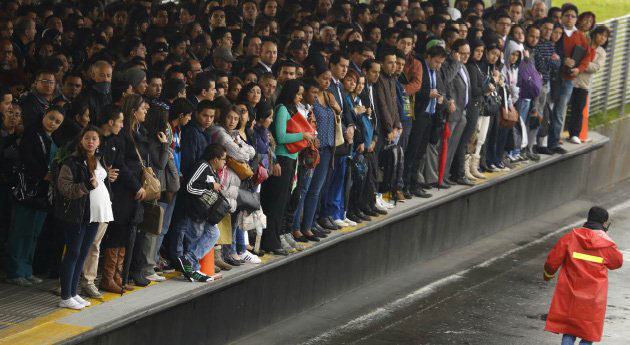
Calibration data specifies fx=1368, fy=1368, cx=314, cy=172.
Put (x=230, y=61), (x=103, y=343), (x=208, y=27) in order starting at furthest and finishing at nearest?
(x=208, y=27) < (x=230, y=61) < (x=103, y=343)

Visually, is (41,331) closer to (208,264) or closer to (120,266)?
(120,266)

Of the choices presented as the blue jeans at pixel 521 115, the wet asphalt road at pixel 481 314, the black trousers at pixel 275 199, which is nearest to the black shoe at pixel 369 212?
the wet asphalt road at pixel 481 314

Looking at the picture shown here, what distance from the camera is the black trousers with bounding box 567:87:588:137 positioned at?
2212 centimetres

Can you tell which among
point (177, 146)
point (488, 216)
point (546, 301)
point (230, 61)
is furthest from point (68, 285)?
point (488, 216)

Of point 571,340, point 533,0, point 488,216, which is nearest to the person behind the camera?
point 571,340

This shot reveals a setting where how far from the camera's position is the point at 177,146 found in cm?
1340

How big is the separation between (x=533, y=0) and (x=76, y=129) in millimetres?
13553

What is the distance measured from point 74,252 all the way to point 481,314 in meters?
5.48

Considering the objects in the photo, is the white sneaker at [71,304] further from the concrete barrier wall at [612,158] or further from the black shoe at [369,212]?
the concrete barrier wall at [612,158]

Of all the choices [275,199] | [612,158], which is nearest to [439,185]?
[275,199]

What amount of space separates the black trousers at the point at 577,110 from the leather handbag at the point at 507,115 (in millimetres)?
2723

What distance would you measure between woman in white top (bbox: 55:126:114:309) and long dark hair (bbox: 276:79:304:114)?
2.99 meters

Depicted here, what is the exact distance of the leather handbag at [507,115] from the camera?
64.3 ft

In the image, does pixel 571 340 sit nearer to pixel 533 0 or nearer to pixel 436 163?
pixel 436 163
